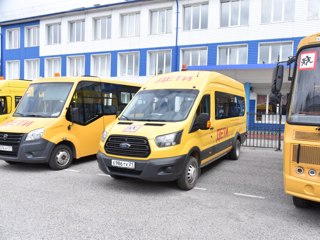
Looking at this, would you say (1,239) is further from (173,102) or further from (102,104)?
(102,104)

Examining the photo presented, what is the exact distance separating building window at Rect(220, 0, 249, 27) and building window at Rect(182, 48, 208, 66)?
2182 mm

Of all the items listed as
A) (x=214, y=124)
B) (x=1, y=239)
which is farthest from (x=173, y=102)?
(x=1, y=239)

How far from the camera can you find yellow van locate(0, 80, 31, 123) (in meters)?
10.6

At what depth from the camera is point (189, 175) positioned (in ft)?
19.5

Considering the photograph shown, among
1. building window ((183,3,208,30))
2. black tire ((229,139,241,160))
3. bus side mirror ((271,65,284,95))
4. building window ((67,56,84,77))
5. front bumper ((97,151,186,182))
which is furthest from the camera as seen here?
building window ((67,56,84,77))

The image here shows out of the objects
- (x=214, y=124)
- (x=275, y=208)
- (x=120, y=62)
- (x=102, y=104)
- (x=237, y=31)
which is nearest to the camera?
(x=275, y=208)

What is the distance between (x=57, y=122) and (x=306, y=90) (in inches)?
229

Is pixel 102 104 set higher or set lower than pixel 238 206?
higher

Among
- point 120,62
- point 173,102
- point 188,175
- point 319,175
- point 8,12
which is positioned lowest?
point 188,175

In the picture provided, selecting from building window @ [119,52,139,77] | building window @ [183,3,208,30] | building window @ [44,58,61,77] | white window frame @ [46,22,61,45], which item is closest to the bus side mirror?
building window @ [183,3,208,30]

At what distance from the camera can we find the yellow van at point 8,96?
10586mm

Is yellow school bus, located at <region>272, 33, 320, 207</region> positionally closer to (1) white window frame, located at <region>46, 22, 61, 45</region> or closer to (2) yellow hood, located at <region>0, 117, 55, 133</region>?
(2) yellow hood, located at <region>0, 117, 55, 133</region>

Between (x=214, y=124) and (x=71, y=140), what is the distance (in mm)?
3873

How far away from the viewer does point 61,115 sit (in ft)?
25.3
